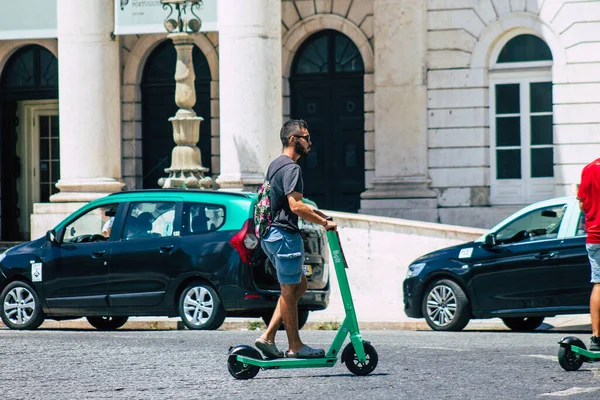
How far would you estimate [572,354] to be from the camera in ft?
35.8

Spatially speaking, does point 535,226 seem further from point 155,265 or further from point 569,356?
point 569,356

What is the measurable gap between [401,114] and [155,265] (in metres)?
12.1

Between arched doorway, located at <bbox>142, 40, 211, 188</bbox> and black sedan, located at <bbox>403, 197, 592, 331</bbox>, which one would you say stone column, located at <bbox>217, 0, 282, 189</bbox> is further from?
black sedan, located at <bbox>403, 197, 592, 331</bbox>

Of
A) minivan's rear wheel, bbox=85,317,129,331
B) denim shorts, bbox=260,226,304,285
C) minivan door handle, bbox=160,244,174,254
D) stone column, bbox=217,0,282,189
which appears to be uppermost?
stone column, bbox=217,0,282,189

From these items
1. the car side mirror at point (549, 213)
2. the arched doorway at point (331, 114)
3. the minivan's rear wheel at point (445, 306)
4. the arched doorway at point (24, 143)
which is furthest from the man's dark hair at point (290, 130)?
the arched doorway at point (24, 143)

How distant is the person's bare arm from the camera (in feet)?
33.7

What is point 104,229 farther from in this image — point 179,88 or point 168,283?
point 179,88

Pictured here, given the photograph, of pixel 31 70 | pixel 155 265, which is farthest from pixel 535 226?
pixel 31 70

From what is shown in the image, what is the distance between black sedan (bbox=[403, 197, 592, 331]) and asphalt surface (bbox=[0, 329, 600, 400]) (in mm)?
1933

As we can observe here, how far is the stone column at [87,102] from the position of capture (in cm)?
2456

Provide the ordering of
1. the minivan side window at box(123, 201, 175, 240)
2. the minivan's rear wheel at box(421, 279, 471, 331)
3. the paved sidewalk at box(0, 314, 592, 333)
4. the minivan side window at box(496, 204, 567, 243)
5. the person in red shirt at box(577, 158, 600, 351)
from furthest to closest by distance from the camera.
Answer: the paved sidewalk at box(0, 314, 592, 333), the minivan's rear wheel at box(421, 279, 471, 331), the minivan side window at box(123, 201, 175, 240), the minivan side window at box(496, 204, 567, 243), the person in red shirt at box(577, 158, 600, 351)

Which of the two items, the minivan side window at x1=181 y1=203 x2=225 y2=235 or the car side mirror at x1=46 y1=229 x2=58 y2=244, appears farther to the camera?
the car side mirror at x1=46 y1=229 x2=58 y2=244

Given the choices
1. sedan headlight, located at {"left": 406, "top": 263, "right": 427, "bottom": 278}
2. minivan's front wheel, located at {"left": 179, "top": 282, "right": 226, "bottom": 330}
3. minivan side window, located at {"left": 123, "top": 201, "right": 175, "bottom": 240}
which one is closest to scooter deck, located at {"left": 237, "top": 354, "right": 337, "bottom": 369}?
minivan's front wheel, located at {"left": 179, "top": 282, "right": 226, "bottom": 330}

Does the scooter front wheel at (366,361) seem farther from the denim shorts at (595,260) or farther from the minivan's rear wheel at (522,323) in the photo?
the minivan's rear wheel at (522,323)
